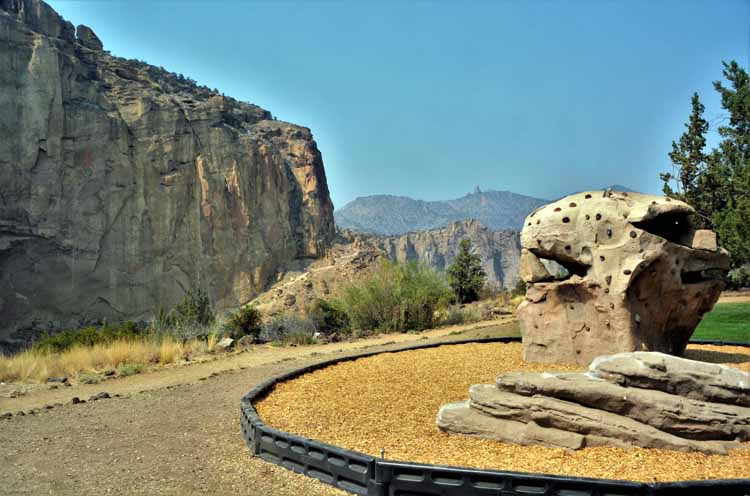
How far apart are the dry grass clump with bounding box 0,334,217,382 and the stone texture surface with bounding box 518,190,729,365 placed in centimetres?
795

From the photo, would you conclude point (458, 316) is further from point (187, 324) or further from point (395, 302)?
point (187, 324)

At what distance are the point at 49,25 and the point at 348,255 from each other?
28.4m

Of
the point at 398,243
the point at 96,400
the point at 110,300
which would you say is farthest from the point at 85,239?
the point at 398,243

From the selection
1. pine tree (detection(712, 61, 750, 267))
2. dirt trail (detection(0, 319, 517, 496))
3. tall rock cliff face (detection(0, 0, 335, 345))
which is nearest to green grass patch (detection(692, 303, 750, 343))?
pine tree (detection(712, 61, 750, 267))

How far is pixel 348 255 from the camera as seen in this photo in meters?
48.3

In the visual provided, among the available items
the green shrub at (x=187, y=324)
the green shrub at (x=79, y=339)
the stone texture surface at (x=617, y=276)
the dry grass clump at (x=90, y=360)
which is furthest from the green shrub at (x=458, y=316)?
the stone texture surface at (x=617, y=276)

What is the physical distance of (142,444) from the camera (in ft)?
18.8

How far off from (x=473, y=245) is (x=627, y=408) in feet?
326

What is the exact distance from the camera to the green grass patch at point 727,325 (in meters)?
12.8

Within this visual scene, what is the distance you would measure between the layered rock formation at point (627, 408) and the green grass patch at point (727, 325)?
812 cm

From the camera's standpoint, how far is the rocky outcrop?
323 feet

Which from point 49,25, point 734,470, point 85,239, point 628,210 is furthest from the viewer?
point 49,25

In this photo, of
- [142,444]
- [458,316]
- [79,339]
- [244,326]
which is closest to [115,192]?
[244,326]

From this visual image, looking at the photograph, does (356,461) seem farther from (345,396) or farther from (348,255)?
(348,255)
